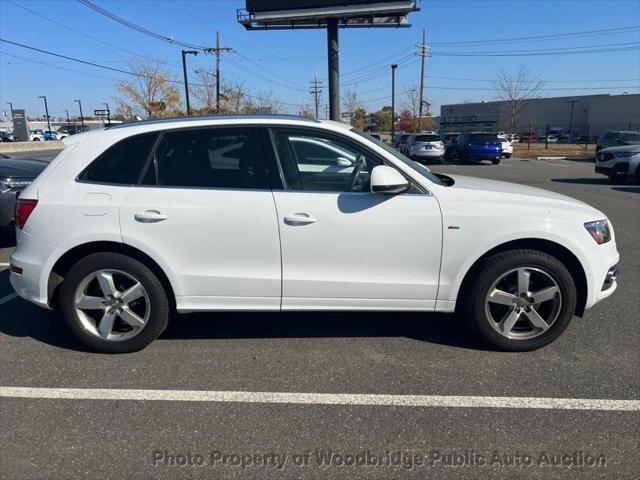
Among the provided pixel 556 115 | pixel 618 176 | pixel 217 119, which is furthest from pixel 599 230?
pixel 556 115

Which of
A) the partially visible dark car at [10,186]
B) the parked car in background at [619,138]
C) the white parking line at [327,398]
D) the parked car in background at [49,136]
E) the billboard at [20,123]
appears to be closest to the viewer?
the white parking line at [327,398]

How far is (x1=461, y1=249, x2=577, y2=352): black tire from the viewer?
3.52 meters

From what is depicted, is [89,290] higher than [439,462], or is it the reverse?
[89,290]

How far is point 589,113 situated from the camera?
2906 inches

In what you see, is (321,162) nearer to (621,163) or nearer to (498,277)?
(498,277)

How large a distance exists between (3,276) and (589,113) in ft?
274

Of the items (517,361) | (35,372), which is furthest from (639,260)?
(35,372)

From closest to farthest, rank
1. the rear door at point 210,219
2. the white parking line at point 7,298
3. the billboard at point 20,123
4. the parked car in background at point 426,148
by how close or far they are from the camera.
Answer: the rear door at point 210,219 < the white parking line at point 7,298 < the parked car in background at point 426,148 < the billboard at point 20,123

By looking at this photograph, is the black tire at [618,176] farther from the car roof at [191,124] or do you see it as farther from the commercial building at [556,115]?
the commercial building at [556,115]

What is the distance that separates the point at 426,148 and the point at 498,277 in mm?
23059

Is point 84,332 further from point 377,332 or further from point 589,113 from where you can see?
point 589,113

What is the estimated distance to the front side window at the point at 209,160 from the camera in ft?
11.6

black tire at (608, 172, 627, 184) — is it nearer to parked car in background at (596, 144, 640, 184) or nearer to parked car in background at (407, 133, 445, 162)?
parked car in background at (596, 144, 640, 184)

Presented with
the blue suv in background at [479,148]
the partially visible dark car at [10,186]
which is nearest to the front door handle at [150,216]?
the partially visible dark car at [10,186]
